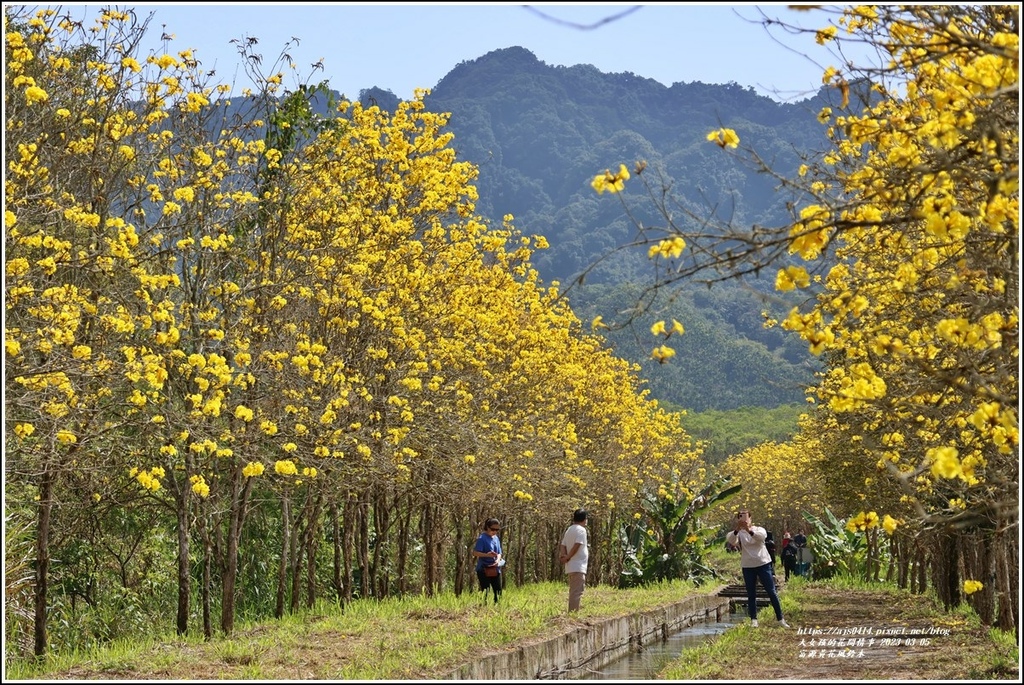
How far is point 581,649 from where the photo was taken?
1406 centimetres

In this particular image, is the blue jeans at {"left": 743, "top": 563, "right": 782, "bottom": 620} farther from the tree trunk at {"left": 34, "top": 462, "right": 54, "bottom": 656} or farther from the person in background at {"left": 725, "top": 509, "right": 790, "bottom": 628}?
the tree trunk at {"left": 34, "top": 462, "right": 54, "bottom": 656}

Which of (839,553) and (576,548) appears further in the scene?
(839,553)

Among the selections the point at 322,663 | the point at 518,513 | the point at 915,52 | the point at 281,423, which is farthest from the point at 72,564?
the point at 915,52

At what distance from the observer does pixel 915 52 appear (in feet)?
20.5

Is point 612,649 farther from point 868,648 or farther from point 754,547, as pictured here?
point 868,648

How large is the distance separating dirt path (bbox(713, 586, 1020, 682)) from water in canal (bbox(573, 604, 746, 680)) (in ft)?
4.79

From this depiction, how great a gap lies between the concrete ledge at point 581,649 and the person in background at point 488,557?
5.57ft

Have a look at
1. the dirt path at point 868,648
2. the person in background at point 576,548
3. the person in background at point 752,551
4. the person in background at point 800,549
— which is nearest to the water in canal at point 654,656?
the person in background at point 576,548

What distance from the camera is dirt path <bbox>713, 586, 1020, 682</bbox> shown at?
34.1 feet

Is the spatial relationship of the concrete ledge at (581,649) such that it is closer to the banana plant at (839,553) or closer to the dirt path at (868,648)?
the dirt path at (868,648)

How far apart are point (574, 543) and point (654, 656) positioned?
286 centimetres

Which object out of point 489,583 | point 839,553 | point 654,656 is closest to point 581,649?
point 489,583

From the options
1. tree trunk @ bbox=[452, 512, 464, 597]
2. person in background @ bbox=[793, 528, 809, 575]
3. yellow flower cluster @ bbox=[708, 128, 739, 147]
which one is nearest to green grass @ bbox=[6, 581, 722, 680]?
tree trunk @ bbox=[452, 512, 464, 597]

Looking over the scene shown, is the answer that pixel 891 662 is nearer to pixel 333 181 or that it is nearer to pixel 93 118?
pixel 333 181
